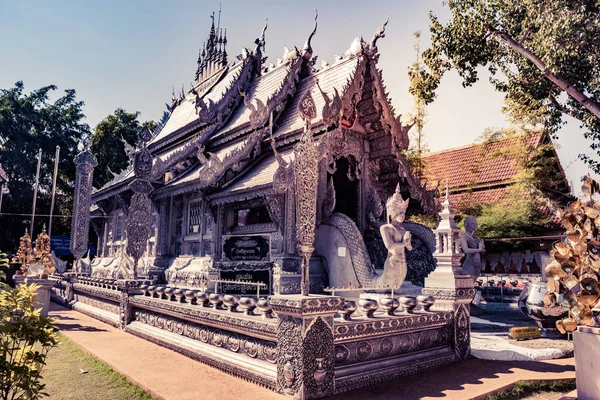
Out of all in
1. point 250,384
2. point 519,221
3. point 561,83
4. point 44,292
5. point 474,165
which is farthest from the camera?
point 474,165

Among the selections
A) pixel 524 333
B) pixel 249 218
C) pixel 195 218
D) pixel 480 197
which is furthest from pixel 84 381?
pixel 480 197

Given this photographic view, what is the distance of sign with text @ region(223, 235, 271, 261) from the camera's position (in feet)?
33.0

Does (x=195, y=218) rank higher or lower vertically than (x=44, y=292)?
higher

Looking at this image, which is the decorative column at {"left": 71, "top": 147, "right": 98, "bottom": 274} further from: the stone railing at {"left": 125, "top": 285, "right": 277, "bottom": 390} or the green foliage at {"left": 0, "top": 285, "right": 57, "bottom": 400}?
the green foliage at {"left": 0, "top": 285, "right": 57, "bottom": 400}

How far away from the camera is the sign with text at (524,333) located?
23.4 feet

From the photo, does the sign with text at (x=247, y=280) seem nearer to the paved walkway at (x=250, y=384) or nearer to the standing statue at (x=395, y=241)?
the paved walkway at (x=250, y=384)

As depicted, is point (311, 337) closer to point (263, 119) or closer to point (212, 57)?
point (263, 119)

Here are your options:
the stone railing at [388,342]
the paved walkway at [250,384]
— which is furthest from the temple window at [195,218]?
the stone railing at [388,342]

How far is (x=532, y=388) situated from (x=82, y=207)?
39.0ft

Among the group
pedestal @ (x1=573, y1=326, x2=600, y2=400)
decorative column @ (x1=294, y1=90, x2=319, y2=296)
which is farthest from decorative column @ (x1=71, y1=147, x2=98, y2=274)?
pedestal @ (x1=573, y1=326, x2=600, y2=400)

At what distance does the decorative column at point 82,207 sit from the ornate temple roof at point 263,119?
4.11ft

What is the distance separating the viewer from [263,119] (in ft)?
39.5

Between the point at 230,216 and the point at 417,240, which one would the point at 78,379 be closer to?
the point at 230,216

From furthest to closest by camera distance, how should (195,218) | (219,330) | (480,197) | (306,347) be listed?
(480,197)
(195,218)
(219,330)
(306,347)
